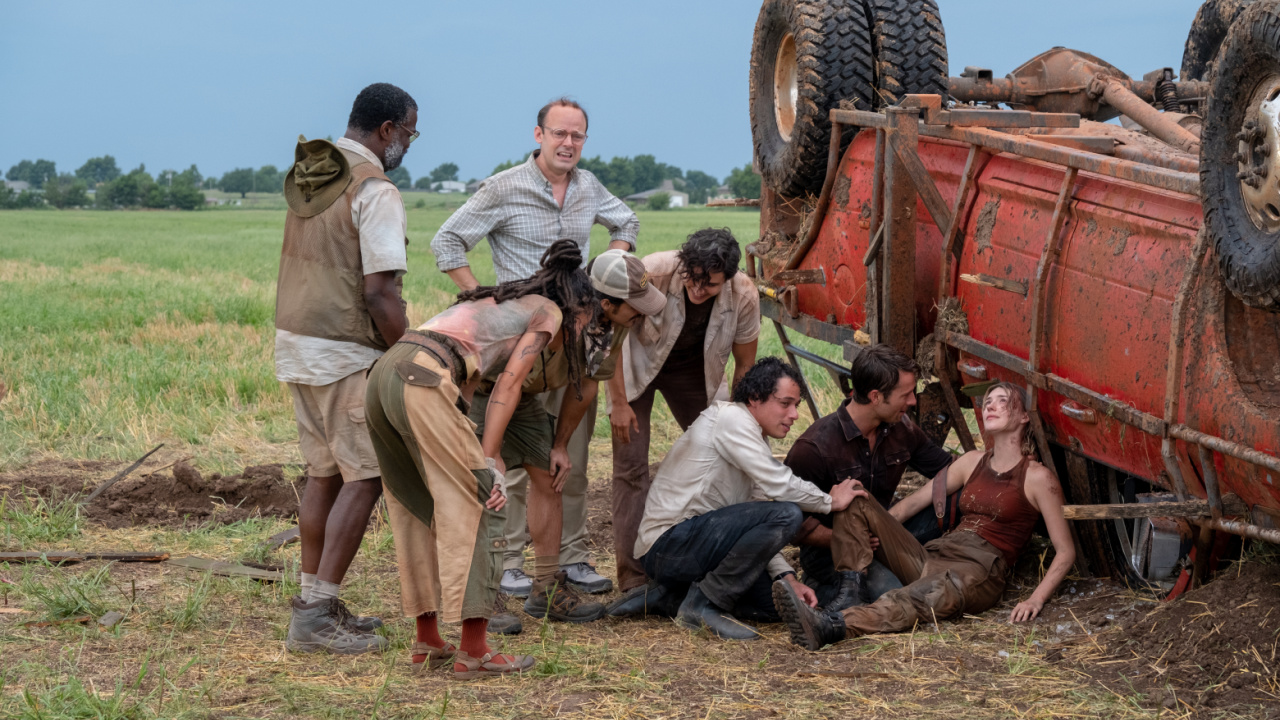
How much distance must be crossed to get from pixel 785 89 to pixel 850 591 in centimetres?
355

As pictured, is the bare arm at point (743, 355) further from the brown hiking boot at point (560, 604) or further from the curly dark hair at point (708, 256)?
the brown hiking boot at point (560, 604)

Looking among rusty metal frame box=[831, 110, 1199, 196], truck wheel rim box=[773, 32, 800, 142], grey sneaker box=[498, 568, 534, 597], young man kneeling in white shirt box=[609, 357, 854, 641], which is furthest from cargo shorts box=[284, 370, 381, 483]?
truck wheel rim box=[773, 32, 800, 142]

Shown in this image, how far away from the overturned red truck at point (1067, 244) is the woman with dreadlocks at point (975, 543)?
0.16m

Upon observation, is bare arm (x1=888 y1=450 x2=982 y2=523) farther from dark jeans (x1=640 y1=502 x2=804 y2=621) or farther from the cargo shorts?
the cargo shorts

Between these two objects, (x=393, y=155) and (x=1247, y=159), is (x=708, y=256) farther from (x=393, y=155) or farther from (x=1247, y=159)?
(x=1247, y=159)

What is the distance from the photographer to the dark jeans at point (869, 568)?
17.4ft

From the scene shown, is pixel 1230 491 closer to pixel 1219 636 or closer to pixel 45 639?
pixel 1219 636

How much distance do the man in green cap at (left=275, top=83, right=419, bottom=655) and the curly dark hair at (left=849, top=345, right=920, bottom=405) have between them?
1.91 meters

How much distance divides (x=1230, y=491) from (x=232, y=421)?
728cm

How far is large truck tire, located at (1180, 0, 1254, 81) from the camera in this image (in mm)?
7953

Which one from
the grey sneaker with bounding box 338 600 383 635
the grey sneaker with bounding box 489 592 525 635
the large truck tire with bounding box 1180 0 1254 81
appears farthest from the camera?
the large truck tire with bounding box 1180 0 1254 81

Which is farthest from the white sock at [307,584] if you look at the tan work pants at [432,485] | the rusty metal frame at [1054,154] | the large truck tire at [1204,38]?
the large truck tire at [1204,38]

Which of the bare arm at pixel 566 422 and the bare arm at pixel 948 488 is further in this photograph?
the bare arm at pixel 948 488

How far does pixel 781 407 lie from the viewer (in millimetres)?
5176
